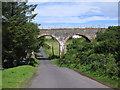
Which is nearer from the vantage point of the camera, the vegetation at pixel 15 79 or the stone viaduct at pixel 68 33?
the vegetation at pixel 15 79

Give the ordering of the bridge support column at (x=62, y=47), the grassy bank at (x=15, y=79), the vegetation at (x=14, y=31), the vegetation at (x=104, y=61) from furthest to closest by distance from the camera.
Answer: the bridge support column at (x=62, y=47)
the vegetation at (x=14, y=31)
the vegetation at (x=104, y=61)
the grassy bank at (x=15, y=79)

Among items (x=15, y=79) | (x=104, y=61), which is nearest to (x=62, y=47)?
(x=104, y=61)

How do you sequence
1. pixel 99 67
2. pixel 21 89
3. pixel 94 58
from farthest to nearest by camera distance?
pixel 94 58 → pixel 99 67 → pixel 21 89

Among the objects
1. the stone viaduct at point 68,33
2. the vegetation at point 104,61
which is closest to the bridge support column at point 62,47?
the stone viaduct at point 68,33

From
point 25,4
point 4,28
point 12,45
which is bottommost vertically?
point 12,45

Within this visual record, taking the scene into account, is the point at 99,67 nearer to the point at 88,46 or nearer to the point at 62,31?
the point at 88,46

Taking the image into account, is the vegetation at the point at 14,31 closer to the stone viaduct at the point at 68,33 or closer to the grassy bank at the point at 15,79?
the grassy bank at the point at 15,79

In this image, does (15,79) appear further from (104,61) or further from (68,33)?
(68,33)

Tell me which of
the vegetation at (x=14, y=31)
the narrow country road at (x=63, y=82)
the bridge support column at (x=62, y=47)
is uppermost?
the vegetation at (x=14, y=31)

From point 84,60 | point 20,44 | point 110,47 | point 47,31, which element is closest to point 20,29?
point 20,44

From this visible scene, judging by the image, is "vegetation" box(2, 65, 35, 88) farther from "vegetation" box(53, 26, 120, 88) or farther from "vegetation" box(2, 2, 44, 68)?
"vegetation" box(2, 2, 44, 68)

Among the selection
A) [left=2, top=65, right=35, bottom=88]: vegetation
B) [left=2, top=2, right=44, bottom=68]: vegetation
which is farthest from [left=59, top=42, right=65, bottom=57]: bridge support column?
[left=2, top=65, right=35, bottom=88]: vegetation

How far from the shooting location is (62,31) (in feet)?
176

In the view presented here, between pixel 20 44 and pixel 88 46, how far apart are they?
37.8 ft
